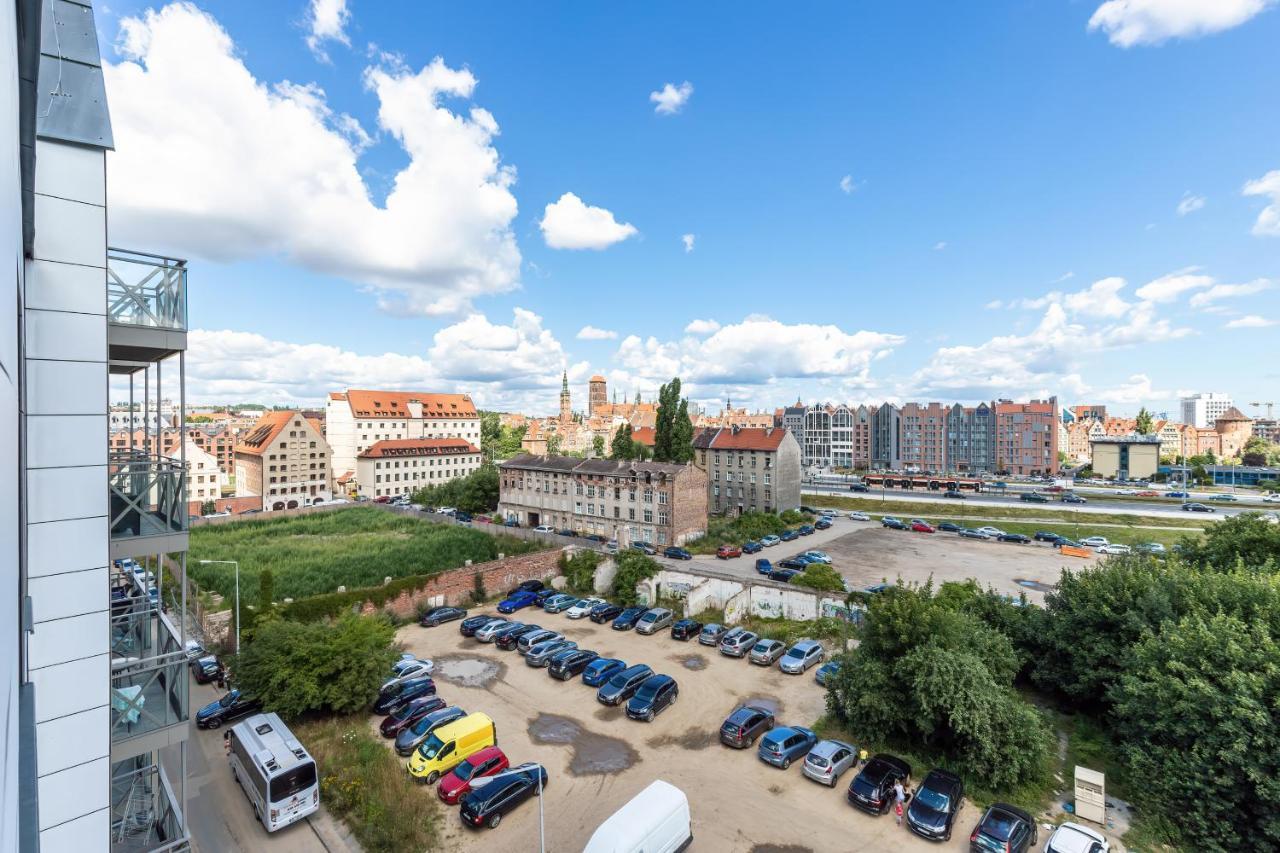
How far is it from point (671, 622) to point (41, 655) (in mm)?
24353

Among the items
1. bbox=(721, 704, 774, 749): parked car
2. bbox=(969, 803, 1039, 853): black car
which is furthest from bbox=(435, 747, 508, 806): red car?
bbox=(969, 803, 1039, 853): black car

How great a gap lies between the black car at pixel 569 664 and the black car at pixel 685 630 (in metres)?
4.43

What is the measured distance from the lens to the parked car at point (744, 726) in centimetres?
1673

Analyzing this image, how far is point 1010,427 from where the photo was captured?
94938 millimetres

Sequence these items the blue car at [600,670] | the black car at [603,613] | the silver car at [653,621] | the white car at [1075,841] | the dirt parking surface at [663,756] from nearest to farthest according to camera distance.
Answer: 1. the white car at [1075,841]
2. the dirt parking surface at [663,756]
3. the blue car at [600,670]
4. the silver car at [653,621]
5. the black car at [603,613]

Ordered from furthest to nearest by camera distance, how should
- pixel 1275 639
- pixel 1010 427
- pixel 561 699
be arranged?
pixel 1010 427 < pixel 561 699 < pixel 1275 639

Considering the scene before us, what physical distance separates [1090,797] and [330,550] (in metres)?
39.7

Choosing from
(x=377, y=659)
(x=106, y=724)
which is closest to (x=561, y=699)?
(x=377, y=659)

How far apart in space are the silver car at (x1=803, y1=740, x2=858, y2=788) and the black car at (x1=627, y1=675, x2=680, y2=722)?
16.5 ft

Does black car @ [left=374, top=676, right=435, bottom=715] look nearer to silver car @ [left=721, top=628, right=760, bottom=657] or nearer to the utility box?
silver car @ [left=721, top=628, right=760, bottom=657]

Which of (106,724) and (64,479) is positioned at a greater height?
(64,479)

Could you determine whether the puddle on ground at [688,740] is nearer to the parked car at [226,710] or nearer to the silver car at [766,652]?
the silver car at [766,652]

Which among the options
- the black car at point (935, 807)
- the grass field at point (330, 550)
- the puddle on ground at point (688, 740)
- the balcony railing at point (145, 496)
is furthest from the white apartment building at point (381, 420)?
the black car at point (935, 807)

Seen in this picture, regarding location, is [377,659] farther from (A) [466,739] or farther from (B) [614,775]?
(B) [614,775]
